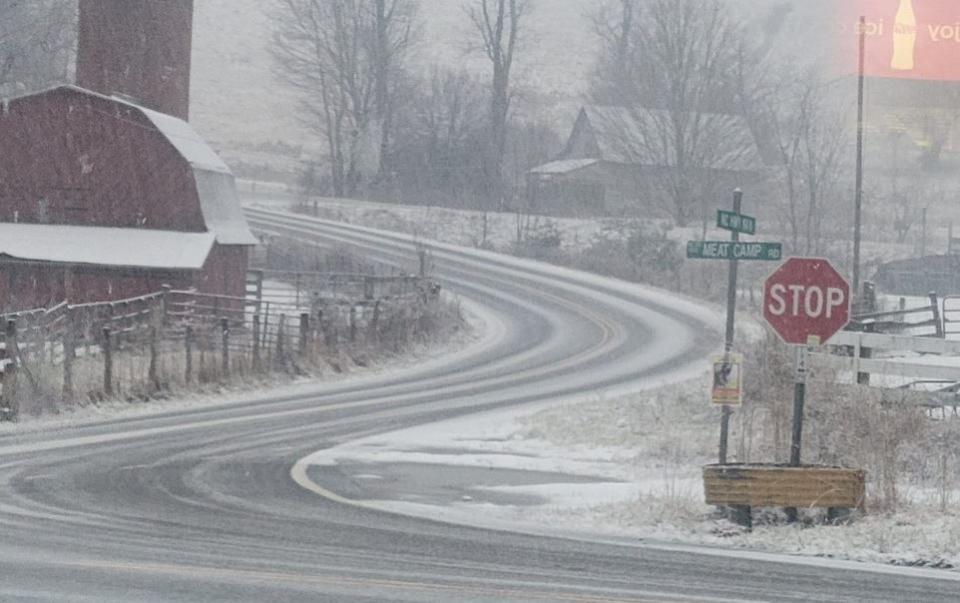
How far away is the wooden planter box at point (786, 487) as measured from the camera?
47.4 feet

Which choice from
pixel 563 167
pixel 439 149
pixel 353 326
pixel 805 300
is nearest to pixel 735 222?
pixel 805 300

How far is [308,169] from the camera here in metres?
91.8

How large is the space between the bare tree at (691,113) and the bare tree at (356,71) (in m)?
13.4

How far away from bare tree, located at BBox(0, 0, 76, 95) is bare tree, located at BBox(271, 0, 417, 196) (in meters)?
21.2

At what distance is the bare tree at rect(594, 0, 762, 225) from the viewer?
73.4m

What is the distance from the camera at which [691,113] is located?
264 ft

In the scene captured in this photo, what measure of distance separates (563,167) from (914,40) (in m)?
40.3

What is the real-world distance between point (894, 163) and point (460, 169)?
2906 centimetres

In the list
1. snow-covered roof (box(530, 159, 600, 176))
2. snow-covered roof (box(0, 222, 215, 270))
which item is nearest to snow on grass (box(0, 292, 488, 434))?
snow-covered roof (box(0, 222, 215, 270))

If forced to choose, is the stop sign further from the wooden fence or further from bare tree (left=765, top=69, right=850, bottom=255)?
bare tree (left=765, top=69, right=850, bottom=255)

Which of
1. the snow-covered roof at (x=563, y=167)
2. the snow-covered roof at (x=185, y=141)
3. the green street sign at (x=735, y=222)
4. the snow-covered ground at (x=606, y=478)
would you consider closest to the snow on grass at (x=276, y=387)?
the snow-covered ground at (x=606, y=478)

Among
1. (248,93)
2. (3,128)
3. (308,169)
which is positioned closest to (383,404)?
(3,128)

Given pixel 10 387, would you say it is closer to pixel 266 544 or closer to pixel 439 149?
pixel 266 544

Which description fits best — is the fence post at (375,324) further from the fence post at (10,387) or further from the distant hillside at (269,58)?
the distant hillside at (269,58)
